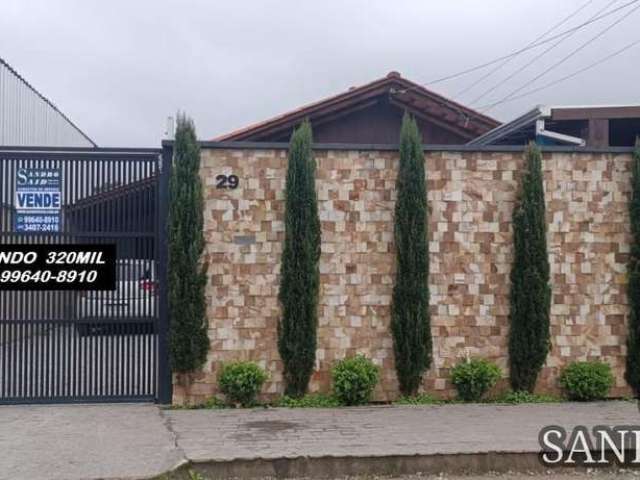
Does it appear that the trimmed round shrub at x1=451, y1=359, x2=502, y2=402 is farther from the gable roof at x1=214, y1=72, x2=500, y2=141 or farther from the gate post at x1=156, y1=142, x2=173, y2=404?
the gable roof at x1=214, y1=72, x2=500, y2=141

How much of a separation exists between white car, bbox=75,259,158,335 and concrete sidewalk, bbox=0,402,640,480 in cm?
96

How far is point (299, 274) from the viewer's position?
9.77 meters

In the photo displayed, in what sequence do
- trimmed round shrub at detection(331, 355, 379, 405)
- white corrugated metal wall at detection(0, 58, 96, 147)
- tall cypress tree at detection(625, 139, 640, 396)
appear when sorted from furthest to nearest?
white corrugated metal wall at detection(0, 58, 96, 147) < tall cypress tree at detection(625, 139, 640, 396) < trimmed round shrub at detection(331, 355, 379, 405)

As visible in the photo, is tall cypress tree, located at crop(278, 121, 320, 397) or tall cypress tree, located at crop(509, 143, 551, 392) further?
tall cypress tree, located at crop(509, 143, 551, 392)

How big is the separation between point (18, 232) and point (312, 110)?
7848 millimetres

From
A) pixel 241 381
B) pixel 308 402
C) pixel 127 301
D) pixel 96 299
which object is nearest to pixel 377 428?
pixel 308 402

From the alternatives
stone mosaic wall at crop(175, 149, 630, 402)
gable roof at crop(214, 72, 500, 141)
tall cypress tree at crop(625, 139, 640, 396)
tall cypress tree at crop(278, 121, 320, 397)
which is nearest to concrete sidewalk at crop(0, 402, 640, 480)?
tall cypress tree at crop(625, 139, 640, 396)

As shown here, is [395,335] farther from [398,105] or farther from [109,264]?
[398,105]

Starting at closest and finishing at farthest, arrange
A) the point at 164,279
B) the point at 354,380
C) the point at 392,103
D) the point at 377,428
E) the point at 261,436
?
the point at 261,436
the point at 377,428
the point at 354,380
the point at 164,279
the point at 392,103

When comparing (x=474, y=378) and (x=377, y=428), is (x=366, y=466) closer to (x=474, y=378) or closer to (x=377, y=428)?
(x=377, y=428)

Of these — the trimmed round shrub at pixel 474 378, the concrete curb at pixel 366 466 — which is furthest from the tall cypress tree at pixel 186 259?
the trimmed round shrub at pixel 474 378

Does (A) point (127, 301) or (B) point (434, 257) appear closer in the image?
(A) point (127, 301)

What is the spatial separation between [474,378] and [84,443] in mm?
4605

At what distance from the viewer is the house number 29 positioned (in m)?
9.91
